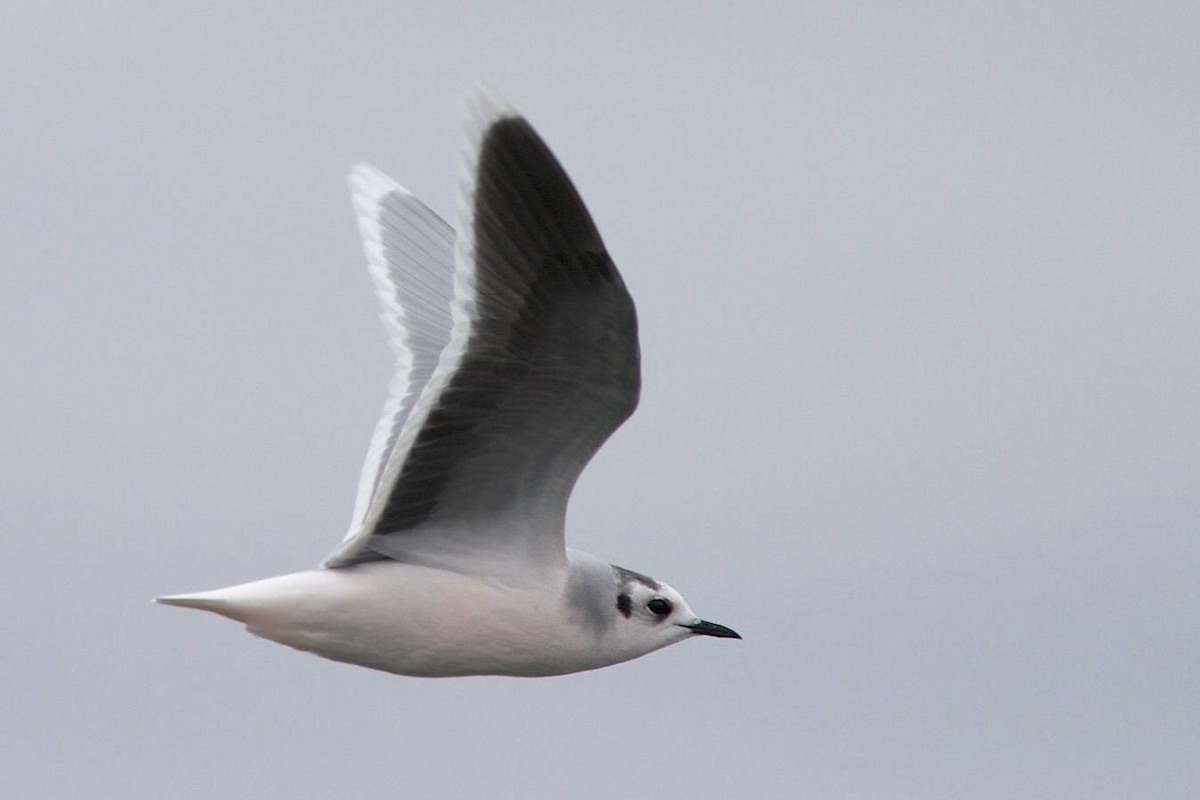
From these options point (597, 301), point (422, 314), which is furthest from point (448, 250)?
point (597, 301)

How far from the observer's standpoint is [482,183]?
8.88m

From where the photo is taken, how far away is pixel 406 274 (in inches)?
469

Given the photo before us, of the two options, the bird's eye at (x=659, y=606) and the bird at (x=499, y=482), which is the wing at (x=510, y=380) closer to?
the bird at (x=499, y=482)

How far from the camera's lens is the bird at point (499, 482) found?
29.3 ft

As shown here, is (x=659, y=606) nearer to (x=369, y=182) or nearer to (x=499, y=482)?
(x=499, y=482)

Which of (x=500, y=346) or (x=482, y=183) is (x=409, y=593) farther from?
(x=482, y=183)

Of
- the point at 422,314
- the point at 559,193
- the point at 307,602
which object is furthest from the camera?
the point at 422,314

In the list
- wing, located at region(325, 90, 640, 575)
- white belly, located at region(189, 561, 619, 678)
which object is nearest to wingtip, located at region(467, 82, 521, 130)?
wing, located at region(325, 90, 640, 575)

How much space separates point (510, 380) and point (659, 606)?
5.78 ft

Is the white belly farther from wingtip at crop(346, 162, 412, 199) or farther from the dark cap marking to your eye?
wingtip at crop(346, 162, 412, 199)

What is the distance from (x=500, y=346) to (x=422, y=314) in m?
2.59

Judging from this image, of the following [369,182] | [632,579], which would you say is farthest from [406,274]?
[632,579]

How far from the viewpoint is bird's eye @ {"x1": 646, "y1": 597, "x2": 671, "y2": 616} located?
10578 millimetres

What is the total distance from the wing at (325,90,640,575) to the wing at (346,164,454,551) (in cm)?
113
